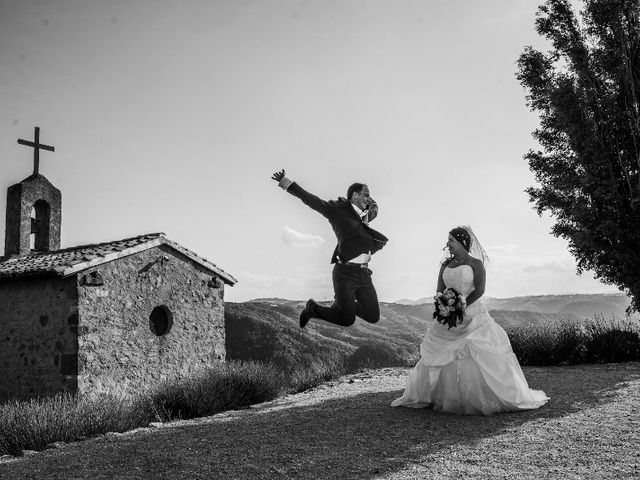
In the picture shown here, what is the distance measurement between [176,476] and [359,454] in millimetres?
1720

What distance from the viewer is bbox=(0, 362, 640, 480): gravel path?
486 centimetres

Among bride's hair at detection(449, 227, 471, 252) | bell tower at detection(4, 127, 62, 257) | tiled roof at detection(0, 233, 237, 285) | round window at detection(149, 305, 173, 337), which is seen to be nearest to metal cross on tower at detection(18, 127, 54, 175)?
bell tower at detection(4, 127, 62, 257)

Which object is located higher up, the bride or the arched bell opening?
the arched bell opening

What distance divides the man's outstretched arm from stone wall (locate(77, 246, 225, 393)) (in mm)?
8804

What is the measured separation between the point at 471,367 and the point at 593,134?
9.71m

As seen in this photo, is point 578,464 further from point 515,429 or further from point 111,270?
point 111,270

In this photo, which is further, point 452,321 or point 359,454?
point 452,321

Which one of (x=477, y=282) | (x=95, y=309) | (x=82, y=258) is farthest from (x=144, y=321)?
(x=477, y=282)

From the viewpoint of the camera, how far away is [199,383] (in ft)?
33.9

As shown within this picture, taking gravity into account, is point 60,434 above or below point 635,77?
below

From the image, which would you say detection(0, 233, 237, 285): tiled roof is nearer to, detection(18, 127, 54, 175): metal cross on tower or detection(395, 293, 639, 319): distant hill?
detection(18, 127, 54, 175): metal cross on tower

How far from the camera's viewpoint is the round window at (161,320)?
1408 centimetres

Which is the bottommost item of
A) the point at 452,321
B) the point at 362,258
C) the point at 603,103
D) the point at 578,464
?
the point at 578,464

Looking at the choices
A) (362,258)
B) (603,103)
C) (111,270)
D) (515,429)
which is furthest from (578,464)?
(603,103)
